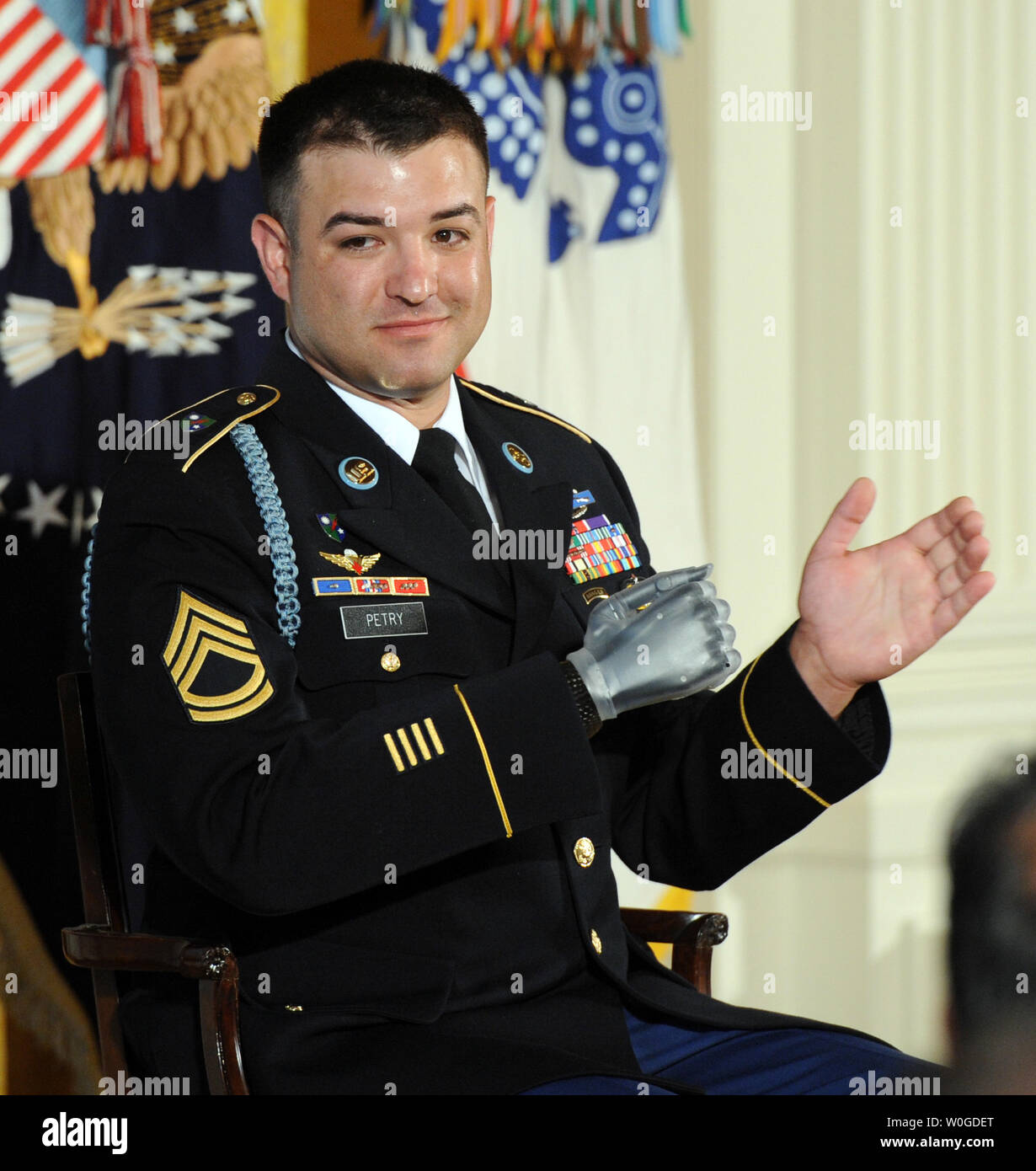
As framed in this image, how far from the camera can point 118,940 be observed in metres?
1.46

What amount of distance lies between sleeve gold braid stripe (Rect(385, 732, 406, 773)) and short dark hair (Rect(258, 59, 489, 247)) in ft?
1.81

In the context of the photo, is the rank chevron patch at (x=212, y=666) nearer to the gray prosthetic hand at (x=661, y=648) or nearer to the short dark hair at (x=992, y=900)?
the gray prosthetic hand at (x=661, y=648)

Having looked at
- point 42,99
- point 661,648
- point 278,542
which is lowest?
A: point 661,648

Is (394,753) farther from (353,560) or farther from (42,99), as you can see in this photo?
(42,99)

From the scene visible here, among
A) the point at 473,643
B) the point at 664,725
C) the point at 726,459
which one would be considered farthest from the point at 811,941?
the point at 473,643

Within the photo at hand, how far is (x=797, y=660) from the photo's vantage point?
5.02 ft

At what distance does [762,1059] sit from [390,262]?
2.86ft

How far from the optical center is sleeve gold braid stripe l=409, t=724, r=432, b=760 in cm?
133

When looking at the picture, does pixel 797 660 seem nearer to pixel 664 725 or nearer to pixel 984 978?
pixel 664 725

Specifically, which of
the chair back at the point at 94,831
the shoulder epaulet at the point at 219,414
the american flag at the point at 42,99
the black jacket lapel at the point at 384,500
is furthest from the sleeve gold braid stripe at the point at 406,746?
the american flag at the point at 42,99

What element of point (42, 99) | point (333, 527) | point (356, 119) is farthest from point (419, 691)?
point (42, 99)

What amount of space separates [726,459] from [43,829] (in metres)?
1.35

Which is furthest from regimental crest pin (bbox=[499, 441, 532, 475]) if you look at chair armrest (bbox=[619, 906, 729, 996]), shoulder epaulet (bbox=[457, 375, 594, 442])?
chair armrest (bbox=[619, 906, 729, 996])

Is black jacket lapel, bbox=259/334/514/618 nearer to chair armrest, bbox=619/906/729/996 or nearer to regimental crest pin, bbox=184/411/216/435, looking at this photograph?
regimental crest pin, bbox=184/411/216/435
